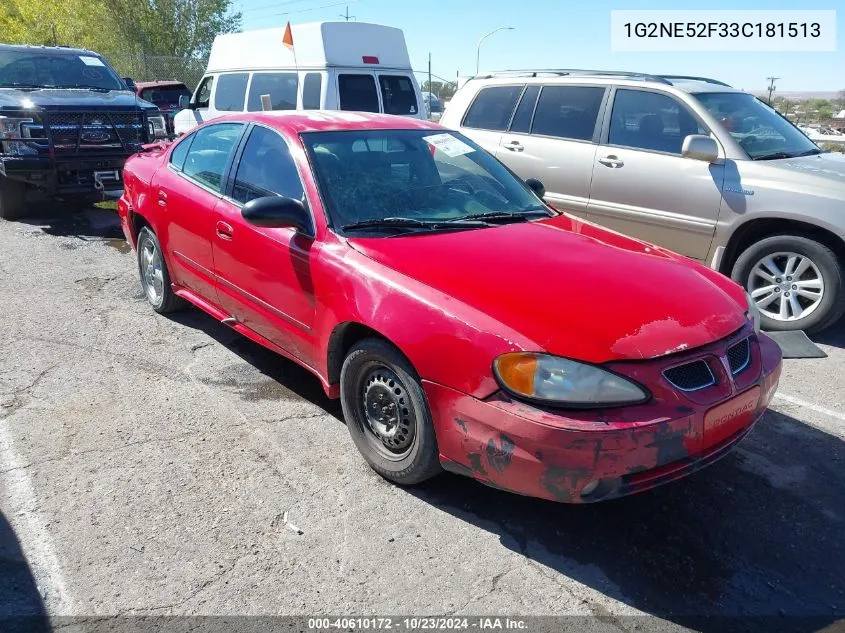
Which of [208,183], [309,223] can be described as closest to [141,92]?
[208,183]

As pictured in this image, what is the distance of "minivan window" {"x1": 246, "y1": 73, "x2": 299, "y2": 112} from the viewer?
10.7m

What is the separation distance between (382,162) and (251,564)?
7.29 feet

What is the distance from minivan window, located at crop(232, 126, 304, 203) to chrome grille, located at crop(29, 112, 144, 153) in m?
5.42

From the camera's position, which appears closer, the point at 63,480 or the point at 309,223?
the point at 63,480

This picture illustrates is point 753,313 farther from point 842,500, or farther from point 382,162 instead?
point 382,162

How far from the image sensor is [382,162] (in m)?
3.88

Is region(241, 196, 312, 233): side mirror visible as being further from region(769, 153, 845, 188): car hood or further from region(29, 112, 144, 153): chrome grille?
region(29, 112, 144, 153): chrome grille

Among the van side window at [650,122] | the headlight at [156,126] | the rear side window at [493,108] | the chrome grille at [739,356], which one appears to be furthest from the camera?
the headlight at [156,126]

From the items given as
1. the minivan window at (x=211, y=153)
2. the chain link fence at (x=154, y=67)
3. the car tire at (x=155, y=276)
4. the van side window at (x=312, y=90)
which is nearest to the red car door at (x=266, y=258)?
the minivan window at (x=211, y=153)

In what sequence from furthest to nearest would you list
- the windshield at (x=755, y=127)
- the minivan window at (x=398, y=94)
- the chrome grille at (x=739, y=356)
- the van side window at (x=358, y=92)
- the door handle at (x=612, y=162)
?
the minivan window at (x=398, y=94) < the van side window at (x=358, y=92) < the door handle at (x=612, y=162) < the windshield at (x=755, y=127) < the chrome grille at (x=739, y=356)

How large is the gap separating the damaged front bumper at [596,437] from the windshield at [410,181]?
3.87 feet

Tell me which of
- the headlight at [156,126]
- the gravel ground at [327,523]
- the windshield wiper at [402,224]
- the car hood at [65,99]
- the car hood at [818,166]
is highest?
the car hood at [65,99]

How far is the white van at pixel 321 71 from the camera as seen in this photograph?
398 inches

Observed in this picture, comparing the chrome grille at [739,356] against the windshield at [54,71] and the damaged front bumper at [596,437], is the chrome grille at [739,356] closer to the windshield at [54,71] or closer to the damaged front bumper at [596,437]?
the damaged front bumper at [596,437]
